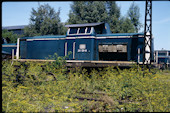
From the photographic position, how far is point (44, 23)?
28266 mm

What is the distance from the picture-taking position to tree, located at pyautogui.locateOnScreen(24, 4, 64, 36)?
Result: 28.1 meters

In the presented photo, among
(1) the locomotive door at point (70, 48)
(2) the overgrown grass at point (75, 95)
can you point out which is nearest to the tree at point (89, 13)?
(1) the locomotive door at point (70, 48)

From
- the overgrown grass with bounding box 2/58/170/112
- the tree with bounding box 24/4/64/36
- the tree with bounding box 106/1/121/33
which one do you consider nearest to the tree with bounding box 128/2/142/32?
the tree with bounding box 106/1/121/33

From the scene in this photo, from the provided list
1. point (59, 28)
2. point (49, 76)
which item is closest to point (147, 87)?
point (49, 76)

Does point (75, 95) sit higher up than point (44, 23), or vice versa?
point (44, 23)

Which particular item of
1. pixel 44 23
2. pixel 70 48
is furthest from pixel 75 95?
pixel 44 23

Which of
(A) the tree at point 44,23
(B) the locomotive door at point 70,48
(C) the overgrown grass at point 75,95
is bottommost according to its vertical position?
(C) the overgrown grass at point 75,95

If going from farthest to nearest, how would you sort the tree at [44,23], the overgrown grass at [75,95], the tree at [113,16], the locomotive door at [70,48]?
1. the tree at [113,16]
2. the tree at [44,23]
3. the locomotive door at [70,48]
4. the overgrown grass at [75,95]

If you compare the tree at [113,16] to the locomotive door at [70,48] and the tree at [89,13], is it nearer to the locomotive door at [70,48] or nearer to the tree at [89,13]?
the tree at [89,13]

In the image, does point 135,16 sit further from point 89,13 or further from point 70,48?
point 70,48

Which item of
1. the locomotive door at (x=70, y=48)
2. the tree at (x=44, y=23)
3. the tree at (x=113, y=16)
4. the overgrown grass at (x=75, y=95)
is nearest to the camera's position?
the overgrown grass at (x=75, y=95)

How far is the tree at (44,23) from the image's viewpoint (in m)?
28.1

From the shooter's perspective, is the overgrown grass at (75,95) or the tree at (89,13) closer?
the overgrown grass at (75,95)

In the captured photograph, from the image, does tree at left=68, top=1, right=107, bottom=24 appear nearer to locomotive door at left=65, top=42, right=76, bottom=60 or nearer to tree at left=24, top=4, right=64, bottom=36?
tree at left=24, top=4, right=64, bottom=36
